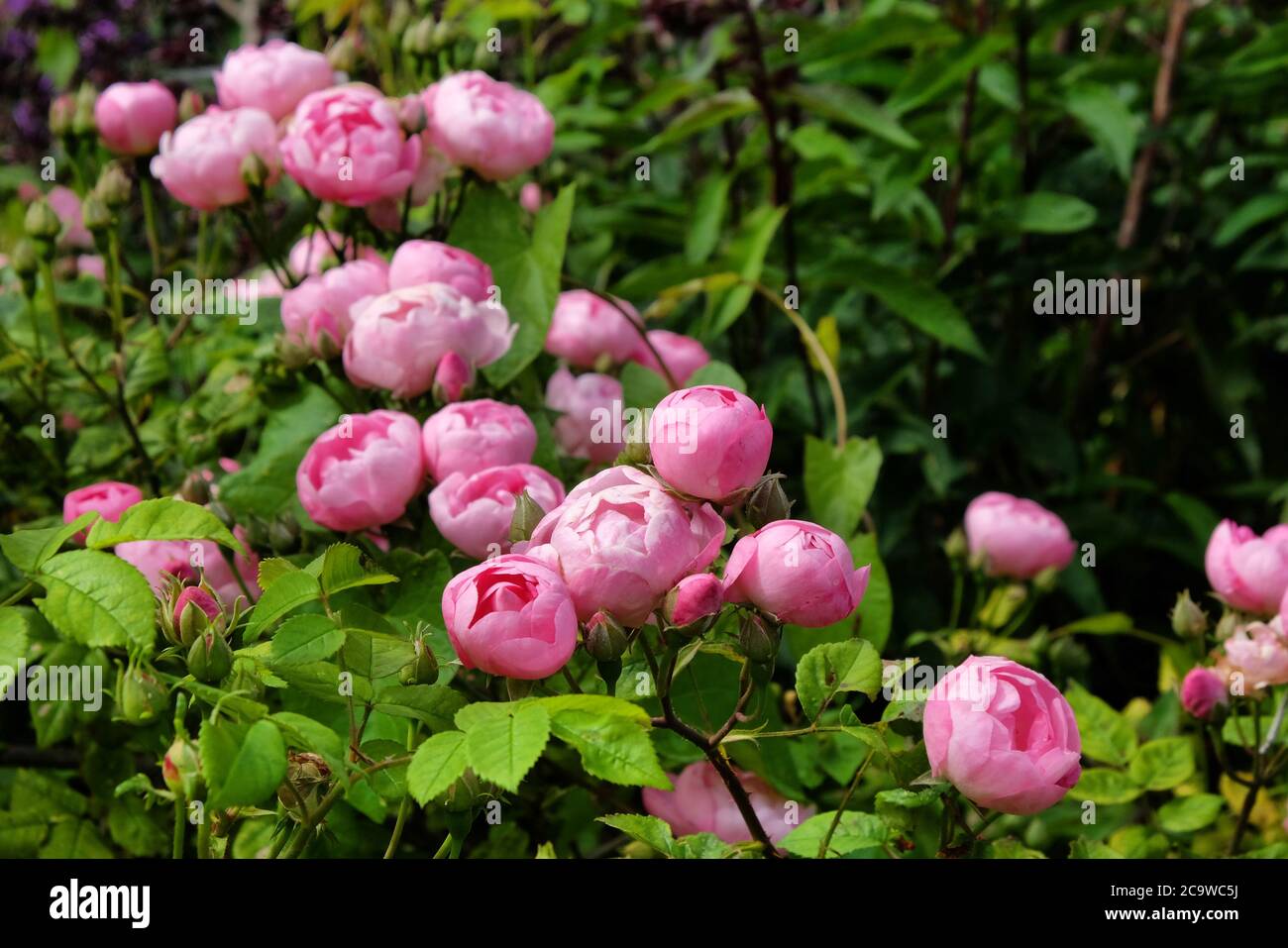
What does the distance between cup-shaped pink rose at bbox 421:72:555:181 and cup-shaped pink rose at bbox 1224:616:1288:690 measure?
0.60 m

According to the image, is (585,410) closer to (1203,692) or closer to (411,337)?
(411,337)

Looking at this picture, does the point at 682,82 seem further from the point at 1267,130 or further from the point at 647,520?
the point at 1267,130

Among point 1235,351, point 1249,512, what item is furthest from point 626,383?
point 1249,512

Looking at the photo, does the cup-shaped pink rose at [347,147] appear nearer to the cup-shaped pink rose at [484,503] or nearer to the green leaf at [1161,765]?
the cup-shaped pink rose at [484,503]

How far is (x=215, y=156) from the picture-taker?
Answer: 0.95 metres

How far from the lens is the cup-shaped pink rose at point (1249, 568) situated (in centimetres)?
81

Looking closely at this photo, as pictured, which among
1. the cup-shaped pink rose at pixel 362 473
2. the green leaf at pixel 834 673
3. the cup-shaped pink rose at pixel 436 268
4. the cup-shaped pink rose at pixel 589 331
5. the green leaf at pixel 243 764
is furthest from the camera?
the cup-shaped pink rose at pixel 589 331

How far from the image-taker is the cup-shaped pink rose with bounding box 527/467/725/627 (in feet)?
1.80

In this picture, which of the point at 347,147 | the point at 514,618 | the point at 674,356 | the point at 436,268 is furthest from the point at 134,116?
the point at 514,618

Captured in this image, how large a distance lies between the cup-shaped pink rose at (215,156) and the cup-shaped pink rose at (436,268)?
6.9 inches

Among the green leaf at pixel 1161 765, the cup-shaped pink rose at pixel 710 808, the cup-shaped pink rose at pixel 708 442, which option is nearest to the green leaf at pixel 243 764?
the cup-shaped pink rose at pixel 708 442

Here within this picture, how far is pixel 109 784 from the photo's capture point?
0.91m

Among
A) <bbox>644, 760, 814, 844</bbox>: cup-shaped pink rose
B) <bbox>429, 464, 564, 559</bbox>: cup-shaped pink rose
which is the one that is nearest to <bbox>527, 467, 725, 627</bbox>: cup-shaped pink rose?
<bbox>429, 464, 564, 559</bbox>: cup-shaped pink rose

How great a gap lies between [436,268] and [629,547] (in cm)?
38
